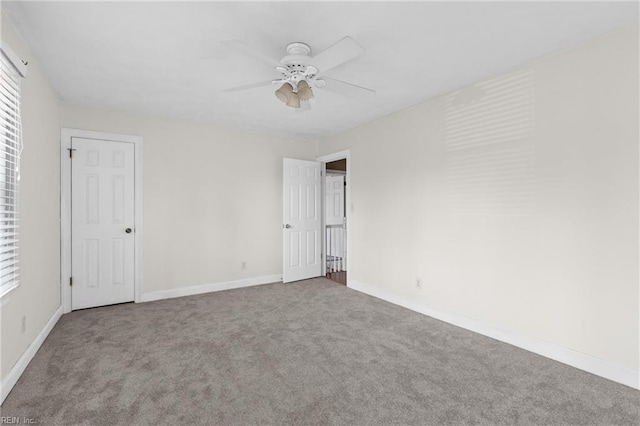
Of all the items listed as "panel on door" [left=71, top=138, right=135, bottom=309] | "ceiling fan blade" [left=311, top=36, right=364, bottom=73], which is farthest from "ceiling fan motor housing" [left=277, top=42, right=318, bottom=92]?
"panel on door" [left=71, top=138, right=135, bottom=309]

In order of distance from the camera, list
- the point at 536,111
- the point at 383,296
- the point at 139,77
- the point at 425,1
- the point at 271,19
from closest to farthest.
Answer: the point at 425,1 → the point at 271,19 → the point at 536,111 → the point at 139,77 → the point at 383,296

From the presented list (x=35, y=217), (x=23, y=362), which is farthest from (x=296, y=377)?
(x=35, y=217)

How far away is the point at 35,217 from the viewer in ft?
8.63

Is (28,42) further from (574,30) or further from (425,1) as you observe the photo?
(574,30)

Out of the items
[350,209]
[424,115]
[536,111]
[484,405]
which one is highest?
[424,115]

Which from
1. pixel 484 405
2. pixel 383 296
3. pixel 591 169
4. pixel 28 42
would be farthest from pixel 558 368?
pixel 28 42

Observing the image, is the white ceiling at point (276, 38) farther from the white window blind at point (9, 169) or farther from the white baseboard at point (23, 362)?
the white baseboard at point (23, 362)

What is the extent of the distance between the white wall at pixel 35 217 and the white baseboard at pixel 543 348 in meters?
3.61

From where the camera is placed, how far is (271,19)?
1983 mm

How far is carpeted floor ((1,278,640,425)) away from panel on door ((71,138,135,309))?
1.53 feet

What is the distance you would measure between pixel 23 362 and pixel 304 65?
119 inches

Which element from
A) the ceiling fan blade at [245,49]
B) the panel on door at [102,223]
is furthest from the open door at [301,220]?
the ceiling fan blade at [245,49]

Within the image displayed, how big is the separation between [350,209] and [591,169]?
2899 millimetres


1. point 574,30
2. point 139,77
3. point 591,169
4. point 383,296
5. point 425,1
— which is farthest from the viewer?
point 383,296
